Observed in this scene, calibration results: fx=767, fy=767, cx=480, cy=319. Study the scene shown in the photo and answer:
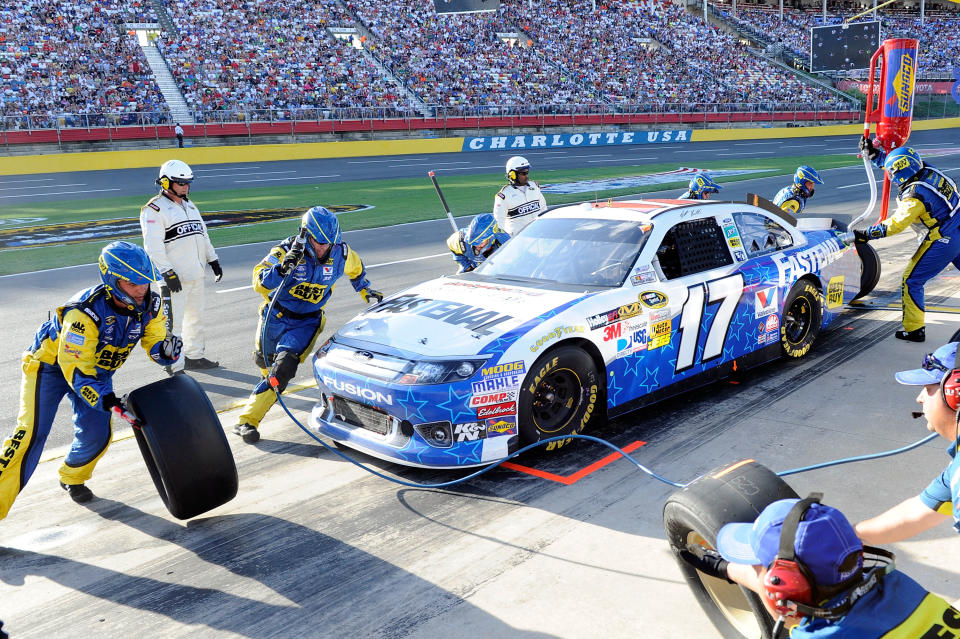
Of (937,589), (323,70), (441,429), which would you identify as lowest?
(937,589)

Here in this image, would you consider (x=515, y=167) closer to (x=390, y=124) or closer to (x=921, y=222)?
(x=921, y=222)

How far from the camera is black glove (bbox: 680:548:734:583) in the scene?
105 inches

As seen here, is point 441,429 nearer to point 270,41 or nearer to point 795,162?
point 795,162

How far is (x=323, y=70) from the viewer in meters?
37.8

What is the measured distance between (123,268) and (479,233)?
4.16 meters

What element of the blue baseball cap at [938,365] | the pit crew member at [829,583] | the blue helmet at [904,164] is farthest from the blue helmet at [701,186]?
the pit crew member at [829,583]

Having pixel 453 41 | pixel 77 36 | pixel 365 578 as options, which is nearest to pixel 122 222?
pixel 365 578

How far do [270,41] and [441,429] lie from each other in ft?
123

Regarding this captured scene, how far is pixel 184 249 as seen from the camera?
26.2 ft

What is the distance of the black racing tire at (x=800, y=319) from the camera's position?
716 cm

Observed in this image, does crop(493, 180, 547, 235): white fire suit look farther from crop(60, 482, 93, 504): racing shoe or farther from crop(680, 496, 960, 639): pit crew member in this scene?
crop(680, 496, 960, 639): pit crew member

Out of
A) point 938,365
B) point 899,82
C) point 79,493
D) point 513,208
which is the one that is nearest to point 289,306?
point 79,493

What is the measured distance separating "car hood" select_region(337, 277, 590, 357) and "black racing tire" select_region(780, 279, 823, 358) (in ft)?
8.37

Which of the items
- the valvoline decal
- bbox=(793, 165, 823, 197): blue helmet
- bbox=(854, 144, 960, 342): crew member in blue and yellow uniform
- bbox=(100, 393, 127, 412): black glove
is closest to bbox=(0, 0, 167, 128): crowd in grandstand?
the valvoline decal
